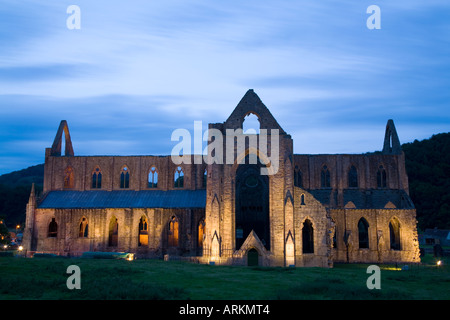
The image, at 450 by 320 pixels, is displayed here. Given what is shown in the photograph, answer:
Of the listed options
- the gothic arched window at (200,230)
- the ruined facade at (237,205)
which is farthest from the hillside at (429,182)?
the gothic arched window at (200,230)

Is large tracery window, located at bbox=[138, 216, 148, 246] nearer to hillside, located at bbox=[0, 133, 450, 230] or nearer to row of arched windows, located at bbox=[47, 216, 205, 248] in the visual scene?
row of arched windows, located at bbox=[47, 216, 205, 248]

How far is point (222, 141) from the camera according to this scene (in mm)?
41219

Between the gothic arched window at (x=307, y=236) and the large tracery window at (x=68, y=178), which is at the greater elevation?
the large tracery window at (x=68, y=178)

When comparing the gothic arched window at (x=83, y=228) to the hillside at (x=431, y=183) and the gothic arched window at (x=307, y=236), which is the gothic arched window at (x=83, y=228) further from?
the hillside at (x=431, y=183)

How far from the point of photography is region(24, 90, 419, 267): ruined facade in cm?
3978

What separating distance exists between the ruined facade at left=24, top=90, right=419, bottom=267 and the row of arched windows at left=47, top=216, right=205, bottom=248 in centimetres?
12

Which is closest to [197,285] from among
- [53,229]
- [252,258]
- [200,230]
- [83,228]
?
[252,258]

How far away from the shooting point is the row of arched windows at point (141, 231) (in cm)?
4938

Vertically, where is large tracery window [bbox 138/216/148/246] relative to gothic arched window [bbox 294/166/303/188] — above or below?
below

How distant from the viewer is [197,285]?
23484 millimetres

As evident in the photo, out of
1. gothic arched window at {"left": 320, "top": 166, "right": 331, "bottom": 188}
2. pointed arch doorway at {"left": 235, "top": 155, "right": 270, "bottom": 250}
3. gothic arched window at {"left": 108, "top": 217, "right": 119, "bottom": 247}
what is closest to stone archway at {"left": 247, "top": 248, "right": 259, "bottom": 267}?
A: pointed arch doorway at {"left": 235, "top": 155, "right": 270, "bottom": 250}

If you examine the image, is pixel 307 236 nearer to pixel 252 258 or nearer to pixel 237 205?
pixel 237 205

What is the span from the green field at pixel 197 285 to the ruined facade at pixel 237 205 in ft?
32.1
